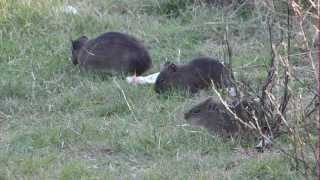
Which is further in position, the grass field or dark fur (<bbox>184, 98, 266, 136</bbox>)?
dark fur (<bbox>184, 98, 266, 136</bbox>)

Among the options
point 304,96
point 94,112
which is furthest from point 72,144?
point 304,96

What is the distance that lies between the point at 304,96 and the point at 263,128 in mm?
1043

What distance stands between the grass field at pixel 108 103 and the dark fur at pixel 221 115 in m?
0.10

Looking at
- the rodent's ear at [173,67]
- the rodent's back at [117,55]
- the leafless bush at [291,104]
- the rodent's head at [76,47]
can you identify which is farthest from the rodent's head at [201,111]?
the rodent's head at [76,47]

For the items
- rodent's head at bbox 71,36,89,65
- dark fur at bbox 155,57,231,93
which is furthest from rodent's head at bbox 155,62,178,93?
rodent's head at bbox 71,36,89,65

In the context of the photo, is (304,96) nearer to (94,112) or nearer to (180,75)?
(180,75)

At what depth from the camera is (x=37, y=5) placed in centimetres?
916

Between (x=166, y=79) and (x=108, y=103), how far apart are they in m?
0.60

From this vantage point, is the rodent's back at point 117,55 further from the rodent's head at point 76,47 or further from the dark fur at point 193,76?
the dark fur at point 193,76

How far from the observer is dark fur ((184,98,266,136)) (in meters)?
5.71

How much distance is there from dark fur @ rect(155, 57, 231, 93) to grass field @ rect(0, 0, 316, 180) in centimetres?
16

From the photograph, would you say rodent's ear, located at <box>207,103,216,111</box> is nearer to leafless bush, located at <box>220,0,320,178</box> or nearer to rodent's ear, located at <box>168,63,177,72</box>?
leafless bush, located at <box>220,0,320,178</box>

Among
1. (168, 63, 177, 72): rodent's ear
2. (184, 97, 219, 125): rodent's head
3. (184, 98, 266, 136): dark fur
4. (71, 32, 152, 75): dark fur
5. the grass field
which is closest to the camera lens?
the grass field

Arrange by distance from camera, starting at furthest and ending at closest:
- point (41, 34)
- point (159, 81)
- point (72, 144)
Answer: point (41, 34), point (159, 81), point (72, 144)
